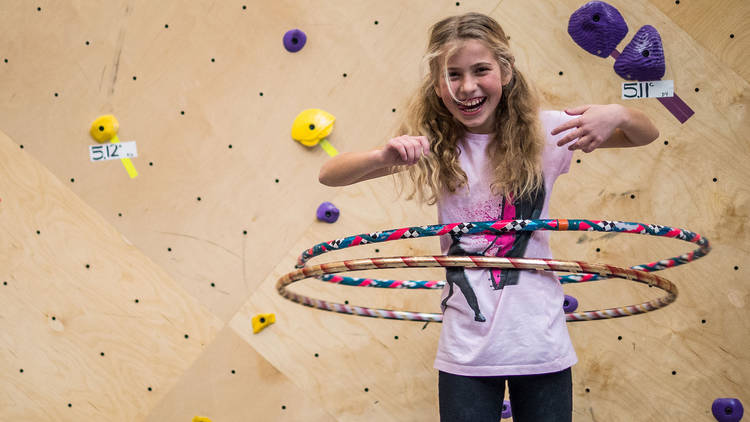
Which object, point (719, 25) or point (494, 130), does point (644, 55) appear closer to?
point (719, 25)

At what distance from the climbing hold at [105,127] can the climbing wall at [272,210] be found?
0.04 m

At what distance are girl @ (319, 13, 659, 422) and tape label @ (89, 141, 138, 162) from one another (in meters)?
1.29

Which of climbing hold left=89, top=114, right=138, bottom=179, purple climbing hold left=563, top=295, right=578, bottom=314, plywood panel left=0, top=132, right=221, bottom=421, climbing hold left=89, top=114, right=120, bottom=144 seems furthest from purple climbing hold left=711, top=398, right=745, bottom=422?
climbing hold left=89, top=114, right=120, bottom=144

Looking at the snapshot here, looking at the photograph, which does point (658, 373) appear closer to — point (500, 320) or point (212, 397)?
point (500, 320)

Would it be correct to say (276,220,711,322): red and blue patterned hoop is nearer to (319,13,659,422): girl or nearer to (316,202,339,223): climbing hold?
(319,13,659,422): girl

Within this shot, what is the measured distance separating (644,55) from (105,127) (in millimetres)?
1907

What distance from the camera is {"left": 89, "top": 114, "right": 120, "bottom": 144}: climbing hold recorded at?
2.71m

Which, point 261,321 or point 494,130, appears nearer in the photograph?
point 494,130

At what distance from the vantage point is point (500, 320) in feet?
4.92

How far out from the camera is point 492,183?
1602 millimetres

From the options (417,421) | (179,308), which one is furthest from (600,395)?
(179,308)

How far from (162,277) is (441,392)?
1486 mm

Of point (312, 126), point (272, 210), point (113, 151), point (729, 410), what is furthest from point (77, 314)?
point (729, 410)

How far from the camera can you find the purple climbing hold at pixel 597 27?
2436mm
